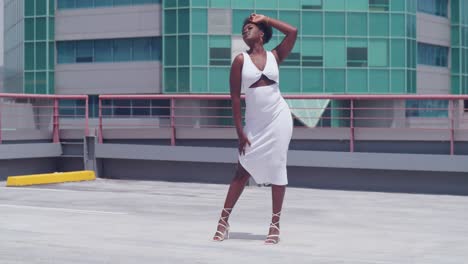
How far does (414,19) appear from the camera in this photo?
57.5 meters

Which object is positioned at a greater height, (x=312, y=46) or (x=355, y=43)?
(x=355, y=43)

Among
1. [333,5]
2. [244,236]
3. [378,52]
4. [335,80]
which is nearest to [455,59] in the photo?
[378,52]

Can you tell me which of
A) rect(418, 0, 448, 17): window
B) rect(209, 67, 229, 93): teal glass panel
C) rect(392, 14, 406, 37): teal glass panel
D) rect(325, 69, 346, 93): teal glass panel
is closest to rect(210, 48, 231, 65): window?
rect(209, 67, 229, 93): teal glass panel

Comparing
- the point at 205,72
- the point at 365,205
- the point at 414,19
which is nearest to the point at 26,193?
the point at 365,205

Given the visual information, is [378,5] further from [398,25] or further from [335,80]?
[335,80]

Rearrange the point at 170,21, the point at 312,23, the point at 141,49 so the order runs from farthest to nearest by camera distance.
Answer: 1. the point at 141,49
2. the point at 170,21
3. the point at 312,23

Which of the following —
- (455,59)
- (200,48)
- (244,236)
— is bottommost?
(244,236)

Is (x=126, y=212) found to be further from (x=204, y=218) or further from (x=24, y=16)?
(x=24, y=16)

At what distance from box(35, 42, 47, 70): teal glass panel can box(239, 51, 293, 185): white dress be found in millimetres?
54520

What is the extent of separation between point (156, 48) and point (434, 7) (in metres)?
19.8

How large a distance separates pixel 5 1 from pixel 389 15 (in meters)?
31.0

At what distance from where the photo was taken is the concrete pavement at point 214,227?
7105 millimetres

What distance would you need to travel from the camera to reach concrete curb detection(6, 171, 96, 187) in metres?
14.4

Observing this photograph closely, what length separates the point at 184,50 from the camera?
5556cm
